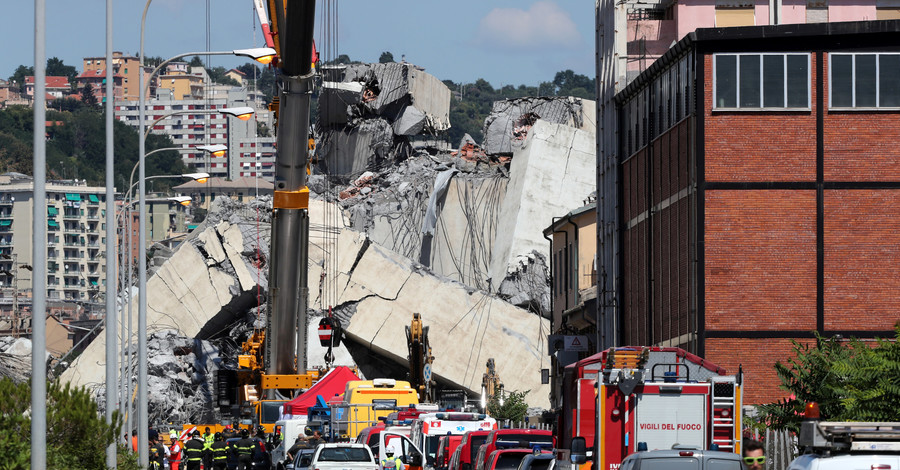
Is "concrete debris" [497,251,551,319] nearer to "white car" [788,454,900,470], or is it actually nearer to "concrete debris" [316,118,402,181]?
"concrete debris" [316,118,402,181]

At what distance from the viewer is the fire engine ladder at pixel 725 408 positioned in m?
21.3

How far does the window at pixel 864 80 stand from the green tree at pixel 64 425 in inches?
975

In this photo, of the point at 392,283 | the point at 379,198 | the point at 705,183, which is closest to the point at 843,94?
the point at 705,183

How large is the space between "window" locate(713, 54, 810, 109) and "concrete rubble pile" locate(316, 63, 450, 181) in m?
58.7

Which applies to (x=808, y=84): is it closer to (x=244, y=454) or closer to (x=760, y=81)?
(x=760, y=81)

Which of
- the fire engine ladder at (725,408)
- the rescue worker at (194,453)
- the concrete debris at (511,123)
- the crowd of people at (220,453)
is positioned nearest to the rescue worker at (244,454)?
the crowd of people at (220,453)

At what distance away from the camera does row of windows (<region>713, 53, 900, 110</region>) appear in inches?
1592

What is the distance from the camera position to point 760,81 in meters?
40.7

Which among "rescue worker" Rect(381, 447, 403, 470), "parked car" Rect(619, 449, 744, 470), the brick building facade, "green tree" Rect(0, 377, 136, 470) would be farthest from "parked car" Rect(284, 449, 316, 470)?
"parked car" Rect(619, 449, 744, 470)

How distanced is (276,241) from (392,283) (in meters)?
32.9

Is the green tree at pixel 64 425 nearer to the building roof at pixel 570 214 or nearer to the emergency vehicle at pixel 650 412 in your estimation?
the emergency vehicle at pixel 650 412

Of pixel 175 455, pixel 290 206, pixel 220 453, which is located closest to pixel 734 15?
pixel 290 206

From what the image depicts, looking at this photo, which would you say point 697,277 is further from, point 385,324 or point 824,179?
point 385,324

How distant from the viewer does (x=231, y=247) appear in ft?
248
